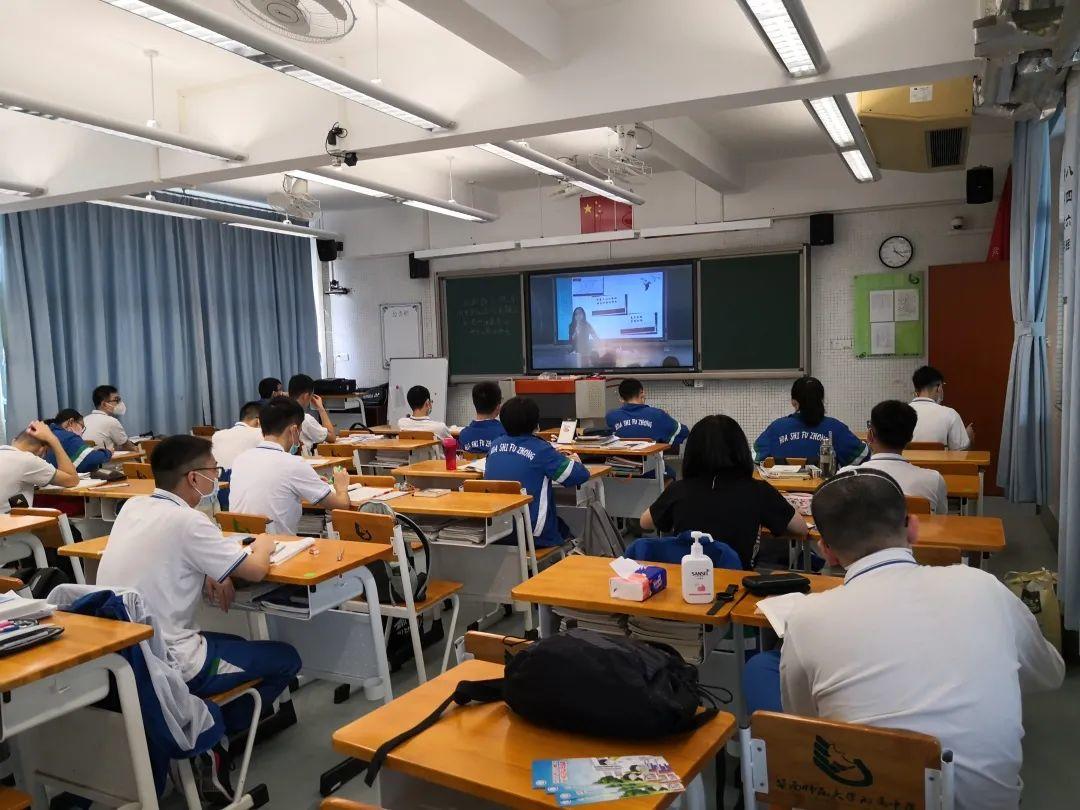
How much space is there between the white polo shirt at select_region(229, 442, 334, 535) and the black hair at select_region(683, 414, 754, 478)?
1913 mm

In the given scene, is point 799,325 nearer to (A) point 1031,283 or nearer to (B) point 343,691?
(A) point 1031,283

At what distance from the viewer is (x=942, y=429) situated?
556cm

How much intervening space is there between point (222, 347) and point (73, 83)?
4.90m

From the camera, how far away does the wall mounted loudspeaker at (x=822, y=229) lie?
8289 millimetres

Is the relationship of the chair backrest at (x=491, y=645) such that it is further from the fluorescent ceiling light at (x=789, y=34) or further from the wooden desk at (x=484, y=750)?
the fluorescent ceiling light at (x=789, y=34)

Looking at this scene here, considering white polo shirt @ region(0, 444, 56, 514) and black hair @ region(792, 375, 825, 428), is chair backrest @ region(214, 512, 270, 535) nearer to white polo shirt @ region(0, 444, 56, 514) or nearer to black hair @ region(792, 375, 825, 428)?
white polo shirt @ region(0, 444, 56, 514)

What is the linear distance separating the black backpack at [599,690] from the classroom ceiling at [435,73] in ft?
9.57

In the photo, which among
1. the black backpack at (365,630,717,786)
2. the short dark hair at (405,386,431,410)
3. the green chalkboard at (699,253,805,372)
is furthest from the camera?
the green chalkboard at (699,253,805,372)

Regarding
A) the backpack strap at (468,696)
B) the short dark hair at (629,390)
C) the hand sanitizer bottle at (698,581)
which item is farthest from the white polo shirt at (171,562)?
the short dark hair at (629,390)

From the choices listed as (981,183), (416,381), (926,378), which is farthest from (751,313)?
(416,381)

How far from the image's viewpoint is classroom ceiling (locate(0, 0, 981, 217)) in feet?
13.2

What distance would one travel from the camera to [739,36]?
4270mm

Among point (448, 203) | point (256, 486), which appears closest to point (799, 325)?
point (448, 203)

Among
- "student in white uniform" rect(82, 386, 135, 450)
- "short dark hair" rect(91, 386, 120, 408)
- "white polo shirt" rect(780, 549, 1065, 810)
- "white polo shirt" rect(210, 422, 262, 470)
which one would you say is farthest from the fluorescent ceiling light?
"short dark hair" rect(91, 386, 120, 408)
